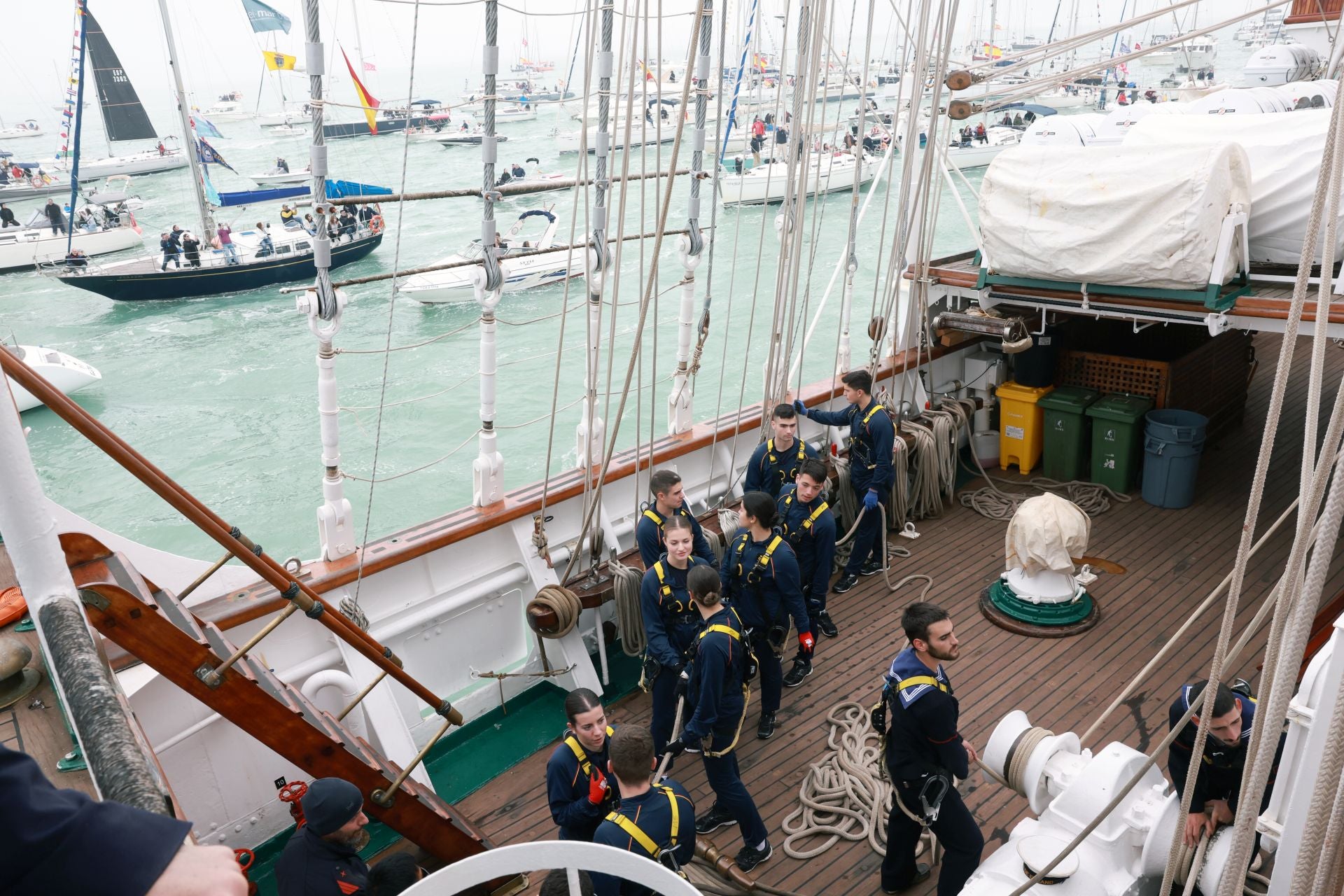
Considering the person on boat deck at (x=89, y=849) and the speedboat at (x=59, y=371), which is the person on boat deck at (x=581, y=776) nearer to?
the person on boat deck at (x=89, y=849)

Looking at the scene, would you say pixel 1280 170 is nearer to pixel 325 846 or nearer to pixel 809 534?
pixel 809 534

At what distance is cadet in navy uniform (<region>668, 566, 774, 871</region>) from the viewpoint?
3562mm

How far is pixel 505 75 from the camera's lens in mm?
104812

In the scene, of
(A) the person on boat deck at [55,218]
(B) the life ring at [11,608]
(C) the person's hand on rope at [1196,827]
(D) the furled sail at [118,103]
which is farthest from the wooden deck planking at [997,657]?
(D) the furled sail at [118,103]

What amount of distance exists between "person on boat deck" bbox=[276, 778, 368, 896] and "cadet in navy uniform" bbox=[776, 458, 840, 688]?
2.47 meters

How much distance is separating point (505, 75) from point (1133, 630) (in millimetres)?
109638

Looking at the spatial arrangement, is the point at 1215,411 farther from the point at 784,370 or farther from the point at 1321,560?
the point at 1321,560

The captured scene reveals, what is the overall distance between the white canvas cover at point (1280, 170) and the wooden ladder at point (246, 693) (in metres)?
5.30

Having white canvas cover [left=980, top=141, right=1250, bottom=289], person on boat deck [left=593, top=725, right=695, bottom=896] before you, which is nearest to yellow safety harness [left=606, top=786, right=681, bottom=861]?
person on boat deck [left=593, top=725, right=695, bottom=896]

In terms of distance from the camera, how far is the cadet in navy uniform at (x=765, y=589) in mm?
4332

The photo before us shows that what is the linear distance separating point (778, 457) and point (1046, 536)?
4.99 ft

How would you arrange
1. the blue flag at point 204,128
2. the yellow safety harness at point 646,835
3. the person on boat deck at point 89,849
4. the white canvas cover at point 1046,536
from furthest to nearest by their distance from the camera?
the blue flag at point 204,128, the white canvas cover at point 1046,536, the yellow safety harness at point 646,835, the person on boat deck at point 89,849

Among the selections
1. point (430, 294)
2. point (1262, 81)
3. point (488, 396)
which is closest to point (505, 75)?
point (430, 294)

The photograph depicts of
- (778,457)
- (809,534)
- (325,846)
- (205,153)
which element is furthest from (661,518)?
(205,153)
